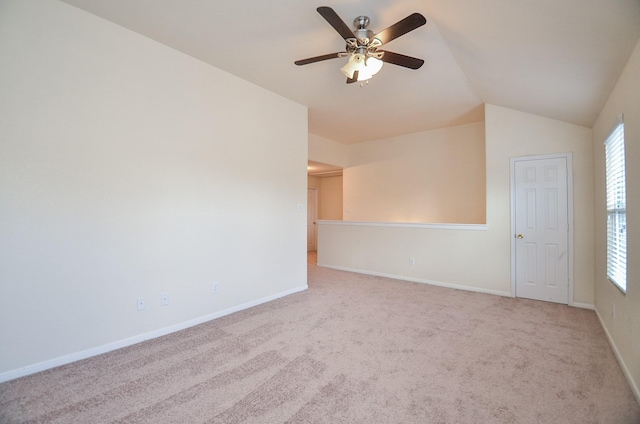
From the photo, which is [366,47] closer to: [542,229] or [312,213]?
[542,229]

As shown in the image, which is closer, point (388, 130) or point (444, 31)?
point (444, 31)

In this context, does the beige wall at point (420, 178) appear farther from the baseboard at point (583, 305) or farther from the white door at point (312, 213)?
the white door at point (312, 213)

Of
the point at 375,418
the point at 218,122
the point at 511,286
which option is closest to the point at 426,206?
the point at 511,286

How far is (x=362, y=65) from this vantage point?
2.31 m

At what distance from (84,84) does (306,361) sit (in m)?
2.90

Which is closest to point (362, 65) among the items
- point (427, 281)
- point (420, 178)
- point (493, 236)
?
point (493, 236)

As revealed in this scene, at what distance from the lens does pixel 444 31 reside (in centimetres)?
252

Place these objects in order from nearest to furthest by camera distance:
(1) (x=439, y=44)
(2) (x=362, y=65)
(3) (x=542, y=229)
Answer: (2) (x=362, y=65), (1) (x=439, y=44), (3) (x=542, y=229)

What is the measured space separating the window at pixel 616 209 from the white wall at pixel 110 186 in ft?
11.6

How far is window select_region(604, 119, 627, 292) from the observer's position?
2.20 m

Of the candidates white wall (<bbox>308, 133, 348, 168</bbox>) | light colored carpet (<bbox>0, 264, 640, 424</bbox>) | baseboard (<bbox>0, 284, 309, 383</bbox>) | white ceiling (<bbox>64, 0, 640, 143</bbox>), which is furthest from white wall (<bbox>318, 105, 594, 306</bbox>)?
baseboard (<bbox>0, 284, 309, 383</bbox>)

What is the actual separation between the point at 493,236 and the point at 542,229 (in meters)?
0.57

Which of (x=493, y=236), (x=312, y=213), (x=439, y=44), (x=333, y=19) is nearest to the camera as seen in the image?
(x=333, y=19)

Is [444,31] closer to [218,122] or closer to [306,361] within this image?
[218,122]
